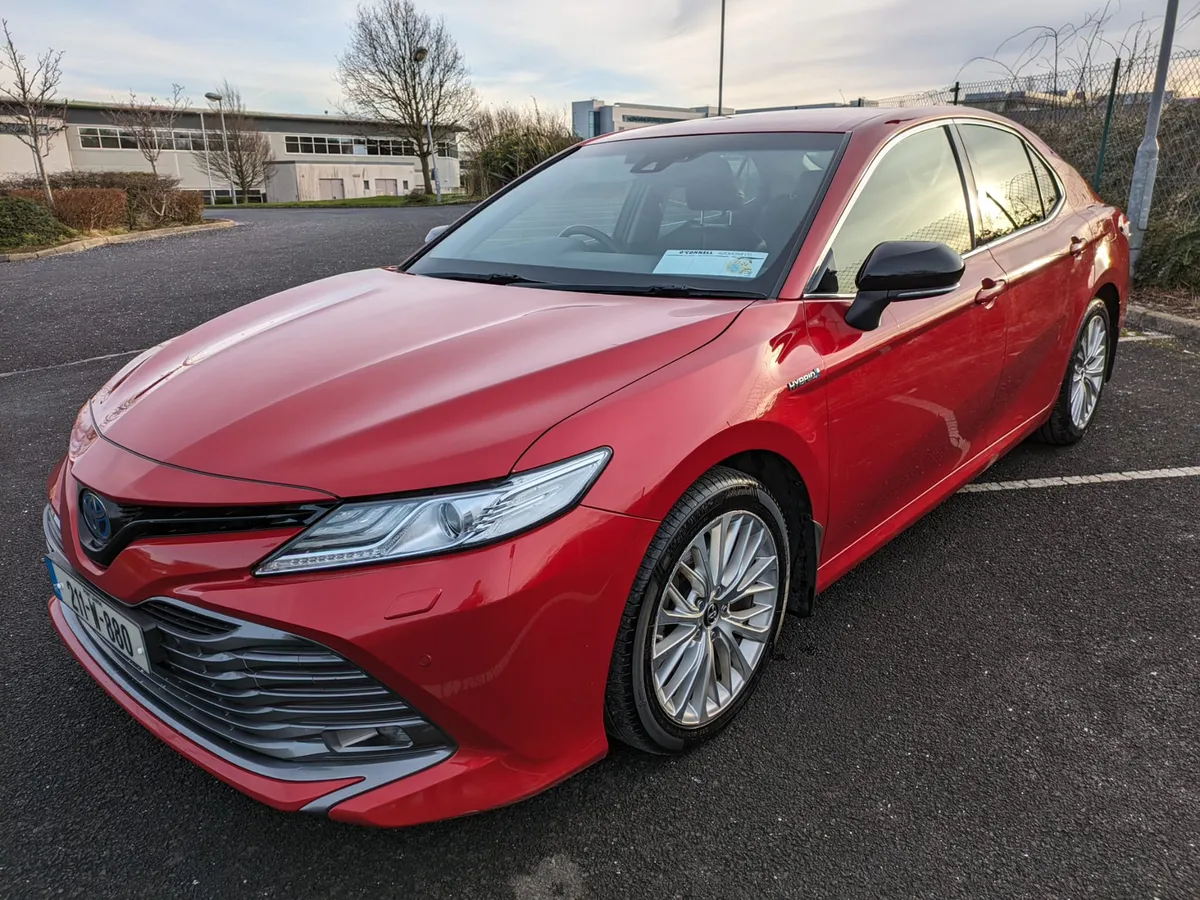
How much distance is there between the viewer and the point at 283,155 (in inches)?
2347

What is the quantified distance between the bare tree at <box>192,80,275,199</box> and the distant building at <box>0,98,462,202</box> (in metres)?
0.40

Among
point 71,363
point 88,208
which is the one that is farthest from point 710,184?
point 88,208

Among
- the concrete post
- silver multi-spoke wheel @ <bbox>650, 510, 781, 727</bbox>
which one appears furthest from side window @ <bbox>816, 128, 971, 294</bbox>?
the concrete post

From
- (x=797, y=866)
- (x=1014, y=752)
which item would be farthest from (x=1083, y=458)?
(x=797, y=866)

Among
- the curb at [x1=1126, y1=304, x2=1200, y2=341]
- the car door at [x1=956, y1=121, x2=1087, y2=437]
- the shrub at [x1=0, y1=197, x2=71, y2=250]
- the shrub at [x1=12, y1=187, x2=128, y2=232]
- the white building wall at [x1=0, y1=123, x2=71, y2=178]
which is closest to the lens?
the car door at [x1=956, y1=121, x2=1087, y2=437]

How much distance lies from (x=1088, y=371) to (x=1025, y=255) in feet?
4.13

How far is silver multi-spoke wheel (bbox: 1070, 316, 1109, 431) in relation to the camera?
13.2ft

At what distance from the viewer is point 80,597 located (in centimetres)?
195

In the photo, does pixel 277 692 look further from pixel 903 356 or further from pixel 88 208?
pixel 88 208

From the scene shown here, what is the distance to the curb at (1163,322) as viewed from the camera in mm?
6723

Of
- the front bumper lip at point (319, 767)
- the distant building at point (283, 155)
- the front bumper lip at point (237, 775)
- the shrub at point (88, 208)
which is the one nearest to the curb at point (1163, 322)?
the front bumper lip at point (319, 767)

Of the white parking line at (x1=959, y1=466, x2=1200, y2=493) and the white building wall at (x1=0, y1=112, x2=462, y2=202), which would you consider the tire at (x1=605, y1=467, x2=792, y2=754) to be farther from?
the white building wall at (x1=0, y1=112, x2=462, y2=202)

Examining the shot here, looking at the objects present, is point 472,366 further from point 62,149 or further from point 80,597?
point 62,149

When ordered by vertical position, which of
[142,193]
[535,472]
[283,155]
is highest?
[283,155]
